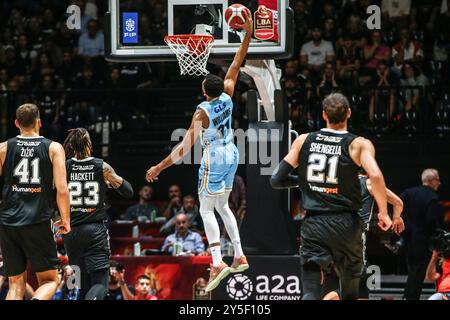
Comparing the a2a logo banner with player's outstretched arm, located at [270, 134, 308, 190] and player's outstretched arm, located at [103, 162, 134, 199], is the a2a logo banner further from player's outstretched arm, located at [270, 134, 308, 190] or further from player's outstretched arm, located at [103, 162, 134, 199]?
player's outstretched arm, located at [270, 134, 308, 190]

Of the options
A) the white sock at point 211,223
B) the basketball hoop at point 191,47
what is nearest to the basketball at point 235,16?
the basketball hoop at point 191,47

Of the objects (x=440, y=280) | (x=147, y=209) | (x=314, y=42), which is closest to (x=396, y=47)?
(x=314, y=42)

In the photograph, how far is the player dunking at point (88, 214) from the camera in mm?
10688

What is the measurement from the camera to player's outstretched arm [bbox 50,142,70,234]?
960 cm

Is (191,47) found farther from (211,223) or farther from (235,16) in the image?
(211,223)

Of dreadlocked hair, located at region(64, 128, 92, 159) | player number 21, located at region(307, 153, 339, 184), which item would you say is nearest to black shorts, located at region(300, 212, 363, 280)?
player number 21, located at region(307, 153, 339, 184)

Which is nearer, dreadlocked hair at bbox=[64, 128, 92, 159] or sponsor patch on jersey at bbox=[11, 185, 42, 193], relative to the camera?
sponsor patch on jersey at bbox=[11, 185, 42, 193]

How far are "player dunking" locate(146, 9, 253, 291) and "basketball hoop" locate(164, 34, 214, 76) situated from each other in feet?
1.86

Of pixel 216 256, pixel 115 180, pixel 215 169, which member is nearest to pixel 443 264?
pixel 216 256

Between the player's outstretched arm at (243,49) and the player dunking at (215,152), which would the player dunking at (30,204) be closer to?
the player dunking at (215,152)

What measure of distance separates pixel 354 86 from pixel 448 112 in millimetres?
1601

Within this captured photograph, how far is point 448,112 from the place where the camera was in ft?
54.7

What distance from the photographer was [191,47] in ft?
38.7

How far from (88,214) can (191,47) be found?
91.1 inches
